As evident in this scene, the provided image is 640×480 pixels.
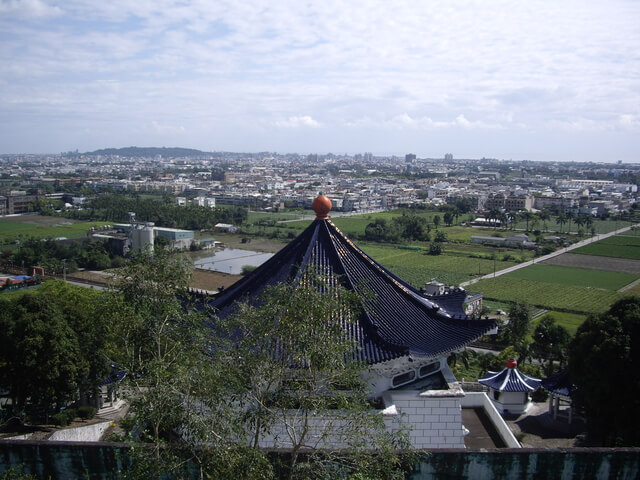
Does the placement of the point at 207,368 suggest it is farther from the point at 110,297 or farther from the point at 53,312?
the point at 53,312

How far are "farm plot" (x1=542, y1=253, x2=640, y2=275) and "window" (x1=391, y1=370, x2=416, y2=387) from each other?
34.9 meters

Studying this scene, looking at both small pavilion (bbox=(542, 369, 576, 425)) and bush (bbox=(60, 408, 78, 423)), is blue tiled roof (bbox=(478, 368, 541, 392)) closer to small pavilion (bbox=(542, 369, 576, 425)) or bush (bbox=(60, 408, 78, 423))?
small pavilion (bbox=(542, 369, 576, 425))

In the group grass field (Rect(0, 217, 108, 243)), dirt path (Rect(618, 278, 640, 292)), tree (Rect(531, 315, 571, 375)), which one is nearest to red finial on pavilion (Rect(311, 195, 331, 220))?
tree (Rect(531, 315, 571, 375))

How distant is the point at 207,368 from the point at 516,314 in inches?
759

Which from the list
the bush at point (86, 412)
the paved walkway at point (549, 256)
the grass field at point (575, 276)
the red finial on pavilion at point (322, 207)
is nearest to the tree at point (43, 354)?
the bush at point (86, 412)

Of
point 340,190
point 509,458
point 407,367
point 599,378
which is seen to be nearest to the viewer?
point 509,458

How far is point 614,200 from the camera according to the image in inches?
2852

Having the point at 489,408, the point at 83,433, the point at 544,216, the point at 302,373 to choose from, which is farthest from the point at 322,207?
the point at 544,216

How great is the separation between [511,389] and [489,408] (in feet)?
19.0

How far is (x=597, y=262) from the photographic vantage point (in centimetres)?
4019

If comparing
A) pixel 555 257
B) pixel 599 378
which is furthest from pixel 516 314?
pixel 555 257

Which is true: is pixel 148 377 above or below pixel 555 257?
above

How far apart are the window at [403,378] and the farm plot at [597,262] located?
34.9 m

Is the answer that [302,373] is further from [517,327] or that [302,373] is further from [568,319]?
[568,319]
